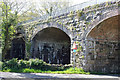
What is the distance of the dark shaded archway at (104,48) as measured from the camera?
10609 millimetres

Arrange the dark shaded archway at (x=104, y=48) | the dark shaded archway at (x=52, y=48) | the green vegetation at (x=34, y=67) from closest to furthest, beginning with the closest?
the green vegetation at (x=34, y=67)
the dark shaded archway at (x=104, y=48)
the dark shaded archway at (x=52, y=48)

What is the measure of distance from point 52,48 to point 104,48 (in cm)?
709

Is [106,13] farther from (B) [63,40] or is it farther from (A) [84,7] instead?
(B) [63,40]

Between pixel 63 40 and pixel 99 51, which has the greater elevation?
pixel 63 40

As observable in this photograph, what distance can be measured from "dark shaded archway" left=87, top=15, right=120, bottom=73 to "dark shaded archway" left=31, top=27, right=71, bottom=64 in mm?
5894

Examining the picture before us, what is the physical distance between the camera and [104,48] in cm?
1107

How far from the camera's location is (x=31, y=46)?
1611 centimetres

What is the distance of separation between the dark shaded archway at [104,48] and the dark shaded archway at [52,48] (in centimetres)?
589

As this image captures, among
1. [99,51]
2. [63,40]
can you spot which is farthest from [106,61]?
[63,40]

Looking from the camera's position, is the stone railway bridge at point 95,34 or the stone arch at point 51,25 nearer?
the stone railway bridge at point 95,34

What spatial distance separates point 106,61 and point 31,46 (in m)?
7.76

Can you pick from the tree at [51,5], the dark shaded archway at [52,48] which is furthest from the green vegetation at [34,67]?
the tree at [51,5]

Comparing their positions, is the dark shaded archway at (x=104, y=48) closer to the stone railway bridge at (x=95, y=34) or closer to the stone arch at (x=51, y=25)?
the stone railway bridge at (x=95, y=34)

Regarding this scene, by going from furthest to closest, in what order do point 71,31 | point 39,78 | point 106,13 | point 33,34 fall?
point 33,34 < point 71,31 < point 106,13 < point 39,78
